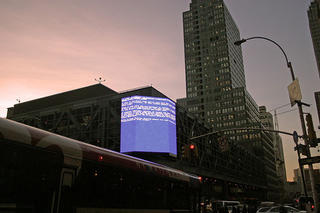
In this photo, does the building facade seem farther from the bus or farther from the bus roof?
the bus roof

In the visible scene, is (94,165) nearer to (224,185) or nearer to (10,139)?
(10,139)

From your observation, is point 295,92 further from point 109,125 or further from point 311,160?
point 109,125

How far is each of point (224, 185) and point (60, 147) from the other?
7224 cm

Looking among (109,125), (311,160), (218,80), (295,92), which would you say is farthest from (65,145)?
(218,80)

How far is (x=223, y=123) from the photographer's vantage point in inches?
6260

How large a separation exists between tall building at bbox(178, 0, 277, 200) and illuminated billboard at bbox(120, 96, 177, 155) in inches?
4062

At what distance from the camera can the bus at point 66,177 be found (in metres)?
6.23

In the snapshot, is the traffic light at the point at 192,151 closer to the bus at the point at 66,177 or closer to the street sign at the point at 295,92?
the street sign at the point at 295,92

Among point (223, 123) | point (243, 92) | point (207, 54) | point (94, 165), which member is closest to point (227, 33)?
point (207, 54)

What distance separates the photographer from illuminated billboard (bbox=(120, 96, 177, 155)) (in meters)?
45.0

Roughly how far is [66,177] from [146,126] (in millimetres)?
38244

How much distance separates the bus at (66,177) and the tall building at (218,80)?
13956cm

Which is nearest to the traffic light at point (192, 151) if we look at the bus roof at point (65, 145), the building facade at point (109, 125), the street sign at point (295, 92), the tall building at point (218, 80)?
the street sign at point (295, 92)

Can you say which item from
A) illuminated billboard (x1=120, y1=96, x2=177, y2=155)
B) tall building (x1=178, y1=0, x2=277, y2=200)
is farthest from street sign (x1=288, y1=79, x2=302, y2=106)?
tall building (x1=178, y1=0, x2=277, y2=200)
